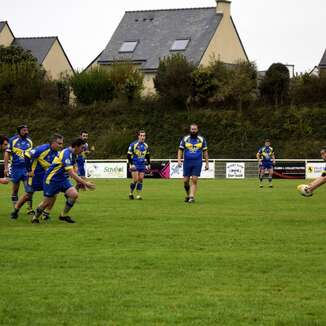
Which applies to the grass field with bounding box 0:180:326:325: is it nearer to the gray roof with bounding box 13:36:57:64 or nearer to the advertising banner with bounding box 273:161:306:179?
the advertising banner with bounding box 273:161:306:179

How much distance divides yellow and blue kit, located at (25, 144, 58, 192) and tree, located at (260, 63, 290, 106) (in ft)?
144

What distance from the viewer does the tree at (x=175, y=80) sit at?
207 feet

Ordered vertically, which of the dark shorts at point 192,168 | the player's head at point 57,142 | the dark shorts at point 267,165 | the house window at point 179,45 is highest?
the house window at point 179,45

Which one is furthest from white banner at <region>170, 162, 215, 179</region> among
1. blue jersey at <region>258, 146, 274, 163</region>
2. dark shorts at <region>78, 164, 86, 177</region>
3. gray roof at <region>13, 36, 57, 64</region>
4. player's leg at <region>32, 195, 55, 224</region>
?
gray roof at <region>13, 36, 57, 64</region>

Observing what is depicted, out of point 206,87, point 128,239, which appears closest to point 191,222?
point 128,239

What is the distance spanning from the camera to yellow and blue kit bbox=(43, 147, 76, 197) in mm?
17625

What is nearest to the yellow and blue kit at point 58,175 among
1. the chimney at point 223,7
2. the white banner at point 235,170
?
the white banner at point 235,170

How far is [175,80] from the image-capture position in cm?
6375

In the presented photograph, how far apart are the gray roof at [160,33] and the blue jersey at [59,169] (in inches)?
2235

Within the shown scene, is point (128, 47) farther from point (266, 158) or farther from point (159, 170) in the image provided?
point (266, 158)

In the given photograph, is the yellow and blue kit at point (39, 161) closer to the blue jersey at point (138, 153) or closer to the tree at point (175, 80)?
the blue jersey at point (138, 153)

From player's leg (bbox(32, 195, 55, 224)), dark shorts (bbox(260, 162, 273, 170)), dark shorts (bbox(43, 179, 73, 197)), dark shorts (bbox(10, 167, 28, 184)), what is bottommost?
player's leg (bbox(32, 195, 55, 224))

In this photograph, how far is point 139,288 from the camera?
9.92m

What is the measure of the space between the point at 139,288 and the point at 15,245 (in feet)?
14.6
